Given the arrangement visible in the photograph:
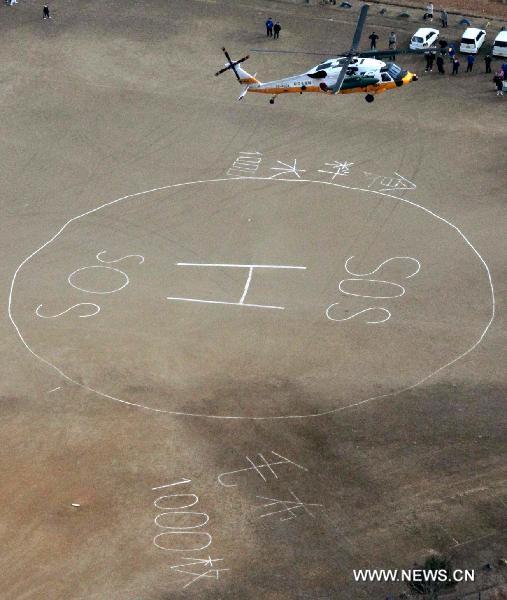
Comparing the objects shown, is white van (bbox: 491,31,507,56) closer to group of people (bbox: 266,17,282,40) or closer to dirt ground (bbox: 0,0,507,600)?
dirt ground (bbox: 0,0,507,600)

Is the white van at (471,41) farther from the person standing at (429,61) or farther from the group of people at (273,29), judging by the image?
the group of people at (273,29)

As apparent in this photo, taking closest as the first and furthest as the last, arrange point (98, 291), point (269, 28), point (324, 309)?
point (324, 309) < point (98, 291) < point (269, 28)

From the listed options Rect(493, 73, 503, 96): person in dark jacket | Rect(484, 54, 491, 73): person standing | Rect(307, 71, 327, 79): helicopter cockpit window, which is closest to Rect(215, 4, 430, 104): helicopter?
Rect(307, 71, 327, 79): helicopter cockpit window

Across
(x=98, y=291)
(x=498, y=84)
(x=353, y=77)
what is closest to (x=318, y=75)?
(x=353, y=77)

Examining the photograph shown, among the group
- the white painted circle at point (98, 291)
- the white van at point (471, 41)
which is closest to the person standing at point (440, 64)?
the white van at point (471, 41)

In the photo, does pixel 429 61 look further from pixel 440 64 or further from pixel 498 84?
pixel 498 84

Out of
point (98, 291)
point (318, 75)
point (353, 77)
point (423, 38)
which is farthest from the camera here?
point (423, 38)
